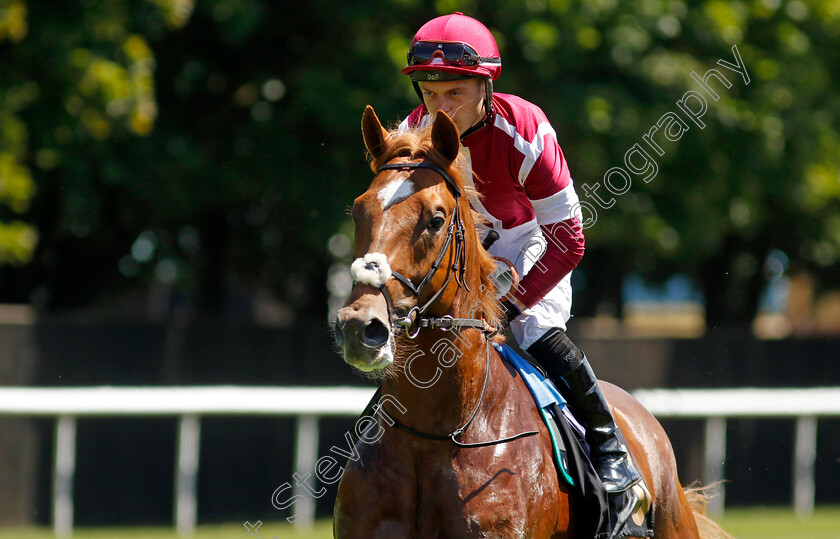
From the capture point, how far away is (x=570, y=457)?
13.2ft

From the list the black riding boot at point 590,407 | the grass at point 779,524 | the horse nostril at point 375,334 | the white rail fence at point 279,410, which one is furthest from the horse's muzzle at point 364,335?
the grass at point 779,524

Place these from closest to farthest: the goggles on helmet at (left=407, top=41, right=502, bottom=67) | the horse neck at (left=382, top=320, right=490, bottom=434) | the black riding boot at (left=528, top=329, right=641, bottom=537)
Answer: the horse neck at (left=382, top=320, right=490, bottom=434) < the goggles on helmet at (left=407, top=41, right=502, bottom=67) < the black riding boot at (left=528, top=329, right=641, bottom=537)

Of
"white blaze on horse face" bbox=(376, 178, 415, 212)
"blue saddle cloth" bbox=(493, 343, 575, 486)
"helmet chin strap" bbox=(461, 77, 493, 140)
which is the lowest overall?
"blue saddle cloth" bbox=(493, 343, 575, 486)

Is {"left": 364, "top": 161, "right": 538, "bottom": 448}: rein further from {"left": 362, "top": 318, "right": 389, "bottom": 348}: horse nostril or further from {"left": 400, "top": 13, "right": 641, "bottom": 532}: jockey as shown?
{"left": 400, "top": 13, "right": 641, "bottom": 532}: jockey

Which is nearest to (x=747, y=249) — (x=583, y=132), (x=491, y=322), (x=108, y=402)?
(x=583, y=132)

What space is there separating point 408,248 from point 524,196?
102 centimetres

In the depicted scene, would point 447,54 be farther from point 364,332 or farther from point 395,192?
point 364,332

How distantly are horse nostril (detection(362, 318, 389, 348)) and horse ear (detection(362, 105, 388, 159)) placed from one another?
0.85 metres

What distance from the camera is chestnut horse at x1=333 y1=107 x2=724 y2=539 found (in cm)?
340

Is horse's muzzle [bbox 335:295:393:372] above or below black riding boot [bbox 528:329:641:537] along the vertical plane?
above

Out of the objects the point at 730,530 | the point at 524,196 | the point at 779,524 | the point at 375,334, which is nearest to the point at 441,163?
A: the point at 524,196

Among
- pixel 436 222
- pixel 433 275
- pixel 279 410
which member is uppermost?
pixel 436 222

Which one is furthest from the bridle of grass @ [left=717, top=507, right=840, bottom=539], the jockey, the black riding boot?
grass @ [left=717, top=507, right=840, bottom=539]

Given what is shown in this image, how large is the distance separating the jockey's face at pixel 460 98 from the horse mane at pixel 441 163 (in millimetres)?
250
